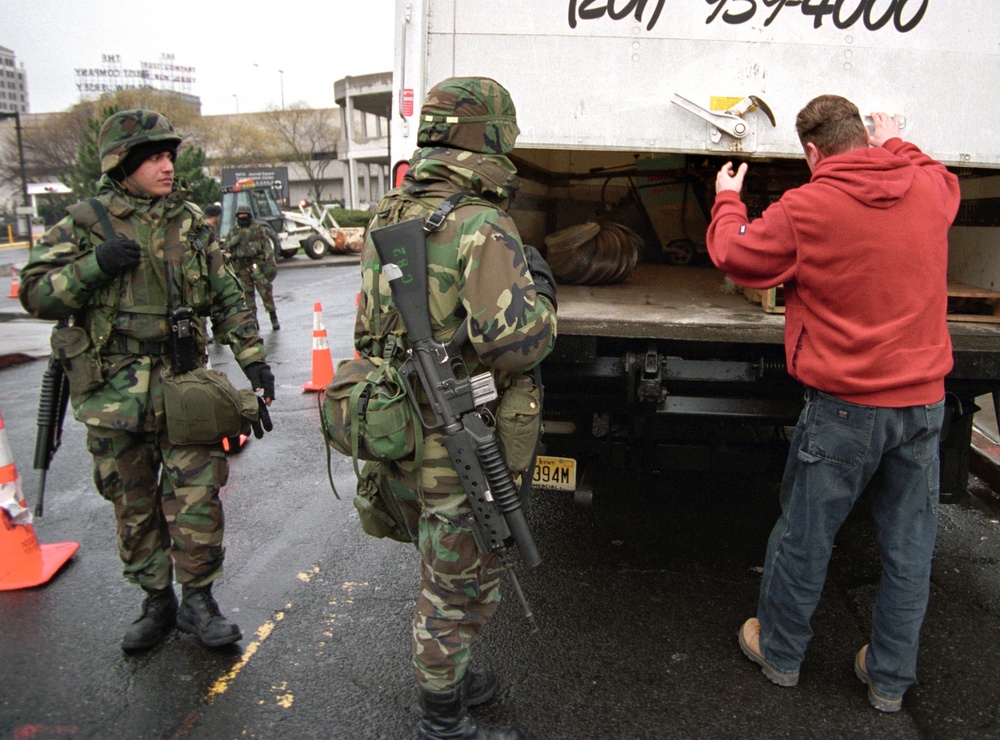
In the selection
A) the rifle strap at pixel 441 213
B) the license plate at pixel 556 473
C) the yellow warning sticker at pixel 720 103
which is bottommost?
the license plate at pixel 556 473

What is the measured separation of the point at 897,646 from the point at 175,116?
49602mm

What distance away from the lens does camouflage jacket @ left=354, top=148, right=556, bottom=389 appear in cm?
213

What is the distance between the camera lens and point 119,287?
2.87 meters

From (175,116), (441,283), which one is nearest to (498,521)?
(441,283)

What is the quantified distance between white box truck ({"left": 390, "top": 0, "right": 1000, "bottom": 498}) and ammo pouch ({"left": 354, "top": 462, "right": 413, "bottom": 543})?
0.91m

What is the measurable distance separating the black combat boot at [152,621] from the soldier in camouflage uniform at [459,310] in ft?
4.12

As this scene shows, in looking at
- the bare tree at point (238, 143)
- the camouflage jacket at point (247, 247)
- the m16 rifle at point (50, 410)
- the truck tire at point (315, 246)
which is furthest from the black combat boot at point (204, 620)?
the bare tree at point (238, 143)

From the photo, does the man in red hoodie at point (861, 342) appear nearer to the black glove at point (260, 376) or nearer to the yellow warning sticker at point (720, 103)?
the yellow warning sticker at point (720, 103)

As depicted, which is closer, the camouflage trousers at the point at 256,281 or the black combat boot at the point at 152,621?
the black combat boot at the point at 152,621

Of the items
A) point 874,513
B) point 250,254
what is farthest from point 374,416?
point 250,254

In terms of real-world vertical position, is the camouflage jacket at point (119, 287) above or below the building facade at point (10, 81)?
below

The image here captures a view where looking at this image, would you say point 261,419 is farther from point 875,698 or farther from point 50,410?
point 875,698

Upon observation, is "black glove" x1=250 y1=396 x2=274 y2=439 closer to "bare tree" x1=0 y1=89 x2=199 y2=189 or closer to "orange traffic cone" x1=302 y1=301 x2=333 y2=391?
"orange traffic cone" x1=302 y1=301 x2=333 y2=391

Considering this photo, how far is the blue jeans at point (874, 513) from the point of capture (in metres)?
2.42
